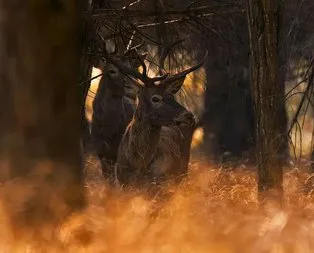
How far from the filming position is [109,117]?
1644 cm

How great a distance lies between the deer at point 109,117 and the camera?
15914 mm

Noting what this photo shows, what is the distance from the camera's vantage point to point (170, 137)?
585 inches

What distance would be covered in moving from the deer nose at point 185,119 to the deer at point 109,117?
10.7 feet

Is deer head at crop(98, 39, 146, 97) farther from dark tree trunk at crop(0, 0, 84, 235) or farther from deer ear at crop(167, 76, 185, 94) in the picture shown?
dark tree trunk at crop(0, 0, 84, 235)

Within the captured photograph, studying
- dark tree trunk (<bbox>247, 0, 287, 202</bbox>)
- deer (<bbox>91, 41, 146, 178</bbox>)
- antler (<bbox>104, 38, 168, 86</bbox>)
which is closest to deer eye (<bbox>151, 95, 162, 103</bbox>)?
antler (<bbox>104, 38, 168, 86</bbox>)

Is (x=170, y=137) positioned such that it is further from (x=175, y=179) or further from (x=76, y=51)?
(x=76, y=51)

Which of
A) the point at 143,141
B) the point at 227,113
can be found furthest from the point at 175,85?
the point at 227,113

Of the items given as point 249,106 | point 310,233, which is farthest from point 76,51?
point 249,106

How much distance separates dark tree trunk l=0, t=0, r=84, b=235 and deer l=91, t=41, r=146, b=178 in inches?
340

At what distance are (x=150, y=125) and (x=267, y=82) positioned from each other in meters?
4.41

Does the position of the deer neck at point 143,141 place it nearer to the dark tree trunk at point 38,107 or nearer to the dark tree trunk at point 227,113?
the dark tree trunk at point 38,107

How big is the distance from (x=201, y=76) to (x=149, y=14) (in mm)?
12981

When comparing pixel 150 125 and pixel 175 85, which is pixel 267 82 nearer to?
pixel 175 85

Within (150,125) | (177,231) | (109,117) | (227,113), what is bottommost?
(227,113)
